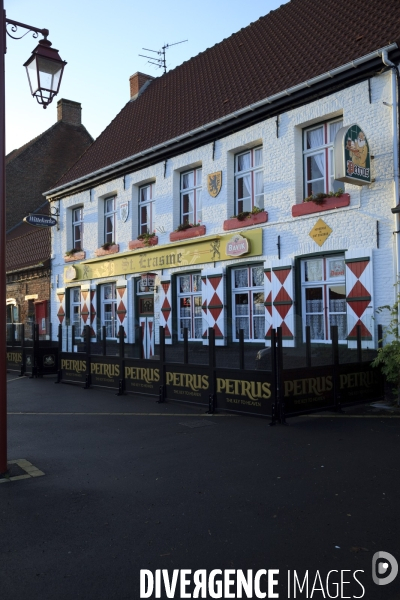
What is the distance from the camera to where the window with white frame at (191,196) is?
16.3m

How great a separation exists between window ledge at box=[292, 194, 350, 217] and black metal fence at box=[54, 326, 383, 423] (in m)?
3.24

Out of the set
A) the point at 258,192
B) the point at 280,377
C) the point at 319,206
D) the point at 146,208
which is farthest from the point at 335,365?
the point at 146,208

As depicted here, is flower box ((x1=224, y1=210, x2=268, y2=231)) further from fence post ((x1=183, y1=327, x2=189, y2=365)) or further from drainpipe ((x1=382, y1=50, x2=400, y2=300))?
fence post ((x1=183, y1=327, x2=189, y2=365))

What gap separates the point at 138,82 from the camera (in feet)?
75.6

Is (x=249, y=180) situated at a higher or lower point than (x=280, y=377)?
higher

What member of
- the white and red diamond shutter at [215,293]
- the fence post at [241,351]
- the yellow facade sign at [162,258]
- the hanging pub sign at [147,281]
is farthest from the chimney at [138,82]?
the fence post at [241,351]

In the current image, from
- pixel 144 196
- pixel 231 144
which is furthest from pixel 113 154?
pixel 231 144

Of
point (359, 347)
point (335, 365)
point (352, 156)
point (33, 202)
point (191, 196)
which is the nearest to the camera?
point (335, 365)

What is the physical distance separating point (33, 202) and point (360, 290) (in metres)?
23.4

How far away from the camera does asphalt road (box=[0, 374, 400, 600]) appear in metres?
3.75

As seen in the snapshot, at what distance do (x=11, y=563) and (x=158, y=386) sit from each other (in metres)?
7.32

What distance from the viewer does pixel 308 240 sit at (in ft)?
41.8

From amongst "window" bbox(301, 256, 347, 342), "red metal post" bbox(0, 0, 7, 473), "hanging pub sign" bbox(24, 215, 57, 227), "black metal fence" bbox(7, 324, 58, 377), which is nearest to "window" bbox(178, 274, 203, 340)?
"window" bbox(301, 256, 347, 342)

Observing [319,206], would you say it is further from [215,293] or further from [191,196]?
[191,196]
